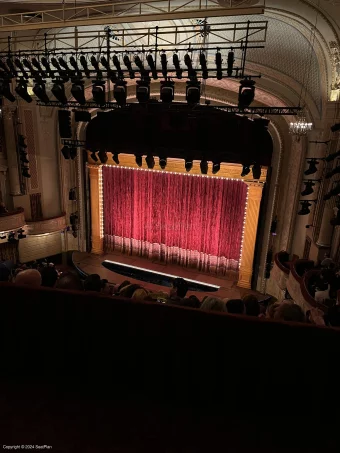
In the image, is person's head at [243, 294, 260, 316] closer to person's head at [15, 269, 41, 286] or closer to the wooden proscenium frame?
person's head at [15, 269, 41, 286]

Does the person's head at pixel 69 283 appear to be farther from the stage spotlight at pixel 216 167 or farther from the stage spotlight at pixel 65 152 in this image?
the stage spotlight at pixel 65 152

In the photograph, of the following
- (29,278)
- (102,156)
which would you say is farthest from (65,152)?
(29,278)

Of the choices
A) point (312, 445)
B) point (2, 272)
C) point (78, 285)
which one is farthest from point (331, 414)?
point (2, 272)

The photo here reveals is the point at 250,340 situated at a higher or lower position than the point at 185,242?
higher

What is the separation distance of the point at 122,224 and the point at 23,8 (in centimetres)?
667

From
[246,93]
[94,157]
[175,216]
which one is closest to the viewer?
[246,93]

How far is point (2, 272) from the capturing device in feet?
12.9

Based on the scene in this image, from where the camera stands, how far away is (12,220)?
1037 centimetres

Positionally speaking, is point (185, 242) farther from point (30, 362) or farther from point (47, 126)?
point (30, 362)

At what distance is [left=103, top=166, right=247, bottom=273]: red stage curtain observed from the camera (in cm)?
1060

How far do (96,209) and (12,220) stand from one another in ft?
8.93

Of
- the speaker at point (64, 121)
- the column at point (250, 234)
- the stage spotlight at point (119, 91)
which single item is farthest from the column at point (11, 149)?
the column at point (250, 234)

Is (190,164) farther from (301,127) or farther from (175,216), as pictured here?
(301,127)

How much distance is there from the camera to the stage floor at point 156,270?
10.1 metres
